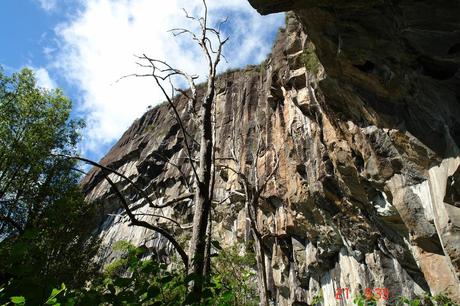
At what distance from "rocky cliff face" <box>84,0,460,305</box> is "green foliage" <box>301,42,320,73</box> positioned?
0.14ft

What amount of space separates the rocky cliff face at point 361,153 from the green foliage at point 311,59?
4 centimetres

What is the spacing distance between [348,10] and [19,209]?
1628 cm

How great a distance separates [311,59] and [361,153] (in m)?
3.31

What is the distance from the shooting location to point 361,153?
10.9m

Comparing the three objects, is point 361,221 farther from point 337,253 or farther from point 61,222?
point 61,222

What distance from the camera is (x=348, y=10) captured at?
6.82 metres

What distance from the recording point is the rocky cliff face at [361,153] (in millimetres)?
7023

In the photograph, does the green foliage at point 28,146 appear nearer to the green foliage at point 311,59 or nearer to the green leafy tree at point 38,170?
the green leafy tree at point 38,170

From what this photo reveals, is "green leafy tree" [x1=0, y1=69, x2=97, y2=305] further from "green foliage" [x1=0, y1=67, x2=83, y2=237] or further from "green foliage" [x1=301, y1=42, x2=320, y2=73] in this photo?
"green foliage" [x1=301, y1=42, x2=320, y2=73]

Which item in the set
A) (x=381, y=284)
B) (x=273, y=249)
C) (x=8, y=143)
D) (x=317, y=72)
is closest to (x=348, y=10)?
(x=317, y=72)

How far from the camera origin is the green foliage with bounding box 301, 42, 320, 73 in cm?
1117
